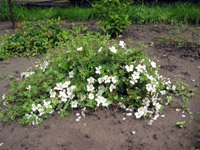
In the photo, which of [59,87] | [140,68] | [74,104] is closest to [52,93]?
[59,87]

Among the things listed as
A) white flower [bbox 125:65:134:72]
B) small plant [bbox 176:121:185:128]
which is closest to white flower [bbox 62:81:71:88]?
white flower [bbox 125:65:134:72]

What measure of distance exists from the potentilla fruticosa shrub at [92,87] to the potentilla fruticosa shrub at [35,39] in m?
1.54

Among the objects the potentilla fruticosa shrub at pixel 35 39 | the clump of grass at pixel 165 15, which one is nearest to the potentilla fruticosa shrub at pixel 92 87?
the potentilla fruticosa shrub at pixel 35 39

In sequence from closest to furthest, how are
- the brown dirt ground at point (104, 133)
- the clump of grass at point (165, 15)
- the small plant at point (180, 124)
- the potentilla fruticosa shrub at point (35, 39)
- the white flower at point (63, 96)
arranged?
the brown dirt ground at point (104, 133) < the small plant at point (180, 124) < the white flower at point (63, 96) < the potentilla fruticosa shrub at point (35, 39) < the clump of grass at point (165, 15)

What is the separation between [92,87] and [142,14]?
11.2 feet

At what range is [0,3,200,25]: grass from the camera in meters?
6.58

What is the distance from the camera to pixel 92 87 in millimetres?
3607

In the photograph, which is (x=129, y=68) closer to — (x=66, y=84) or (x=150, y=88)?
(x=150, y=88)

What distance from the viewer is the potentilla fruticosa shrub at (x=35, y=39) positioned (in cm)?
547

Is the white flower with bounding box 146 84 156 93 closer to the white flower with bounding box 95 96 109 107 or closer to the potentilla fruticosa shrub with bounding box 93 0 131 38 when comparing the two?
the white flower with bounding box 95 96 109 107

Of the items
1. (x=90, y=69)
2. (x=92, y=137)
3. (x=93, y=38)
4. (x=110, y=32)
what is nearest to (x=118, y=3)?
(x=110, y=32)

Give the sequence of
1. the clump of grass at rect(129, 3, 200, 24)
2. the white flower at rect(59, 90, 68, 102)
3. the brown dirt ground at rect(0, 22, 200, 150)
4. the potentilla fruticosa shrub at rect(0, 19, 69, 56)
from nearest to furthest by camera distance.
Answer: the brown dirt ground at rect(0, 22, 200, 150) < the white flower at rect(59, 90, 68, 102) < the potentilla fruticosa shrub at rect(0, 19, 69, 56) < the clump of grass at rect(129, 3, 200, 24)

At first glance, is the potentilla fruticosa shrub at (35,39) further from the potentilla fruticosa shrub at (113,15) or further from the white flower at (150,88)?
the white flower at (150,88)

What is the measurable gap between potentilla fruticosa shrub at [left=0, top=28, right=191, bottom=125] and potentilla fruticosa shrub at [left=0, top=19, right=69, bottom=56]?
1540mm
